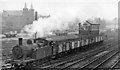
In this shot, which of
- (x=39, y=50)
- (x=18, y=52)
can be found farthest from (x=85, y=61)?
(x=18, y=52)

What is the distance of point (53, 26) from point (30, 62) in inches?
495

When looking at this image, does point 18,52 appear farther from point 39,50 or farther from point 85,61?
point 85,61

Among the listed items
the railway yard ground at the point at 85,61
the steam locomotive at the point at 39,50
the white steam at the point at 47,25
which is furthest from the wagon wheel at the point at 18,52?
the white steam at the point at 47,25

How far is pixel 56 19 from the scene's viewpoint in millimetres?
30750

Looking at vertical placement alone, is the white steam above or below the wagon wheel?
above

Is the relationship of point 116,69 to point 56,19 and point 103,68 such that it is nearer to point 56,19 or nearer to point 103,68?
point 103,68

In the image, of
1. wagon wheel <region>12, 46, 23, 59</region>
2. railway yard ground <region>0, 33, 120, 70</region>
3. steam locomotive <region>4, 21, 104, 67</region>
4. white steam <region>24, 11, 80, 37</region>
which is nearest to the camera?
steam locomotive <region>4, 21, 104, 67</region>

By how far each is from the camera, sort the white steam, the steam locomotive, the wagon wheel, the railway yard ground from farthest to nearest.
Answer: the white steam
the railway yard ground
the wagon wheel
the steam locomotive

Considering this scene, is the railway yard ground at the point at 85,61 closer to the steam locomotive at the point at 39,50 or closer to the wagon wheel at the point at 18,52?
the steam locomotive at the point at 39,50

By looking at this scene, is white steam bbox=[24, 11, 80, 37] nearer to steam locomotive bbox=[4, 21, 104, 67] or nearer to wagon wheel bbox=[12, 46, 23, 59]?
steam locomotive bbox=[4, 21, 104, 67]

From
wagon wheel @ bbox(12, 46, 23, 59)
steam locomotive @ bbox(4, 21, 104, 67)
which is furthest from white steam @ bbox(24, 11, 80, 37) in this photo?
wagon wheel @ bbox(12, 46, 23, 59)

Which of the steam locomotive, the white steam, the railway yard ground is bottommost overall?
the railway yard ground

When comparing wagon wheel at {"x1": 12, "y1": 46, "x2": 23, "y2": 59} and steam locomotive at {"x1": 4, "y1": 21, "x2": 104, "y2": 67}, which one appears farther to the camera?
wagon wheel at {"x1": 12, "y1": 46, "x2": 23, "y2": 59}

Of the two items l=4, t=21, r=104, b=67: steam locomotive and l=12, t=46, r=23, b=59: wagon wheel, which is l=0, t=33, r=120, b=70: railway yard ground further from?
l=12, t=46, r=23, b=59: wagon wheel
